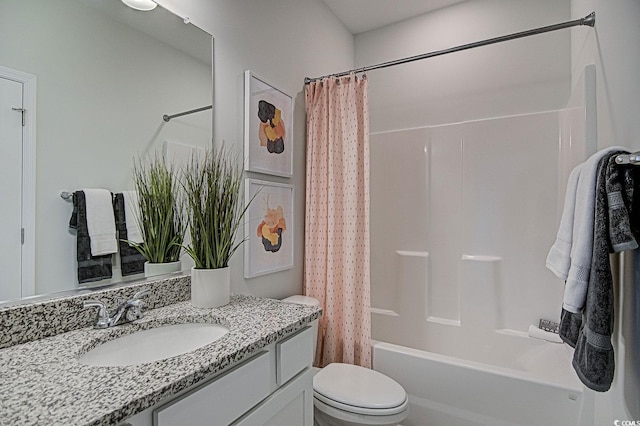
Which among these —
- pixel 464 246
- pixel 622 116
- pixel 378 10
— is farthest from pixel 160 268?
pixel 378 10

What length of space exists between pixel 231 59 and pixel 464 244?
6.52 feet

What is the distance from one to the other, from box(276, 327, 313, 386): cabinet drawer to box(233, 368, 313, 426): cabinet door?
0.04 meters

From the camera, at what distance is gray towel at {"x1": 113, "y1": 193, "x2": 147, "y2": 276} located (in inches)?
44.5

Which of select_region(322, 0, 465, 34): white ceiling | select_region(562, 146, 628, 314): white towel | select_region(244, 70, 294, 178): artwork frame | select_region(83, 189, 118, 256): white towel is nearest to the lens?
select_region(562, 146, 628, 314): white towel

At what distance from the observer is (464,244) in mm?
2352

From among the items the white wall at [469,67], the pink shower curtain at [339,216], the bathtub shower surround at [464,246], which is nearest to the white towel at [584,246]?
the bathtub shower surround at [464,246]

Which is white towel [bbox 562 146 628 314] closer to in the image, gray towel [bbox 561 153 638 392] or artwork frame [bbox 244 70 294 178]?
gray towel [bbox 561 153 638 392]

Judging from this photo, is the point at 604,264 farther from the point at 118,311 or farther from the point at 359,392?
the point at 118,311

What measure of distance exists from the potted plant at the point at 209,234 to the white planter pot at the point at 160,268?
0.12 meters

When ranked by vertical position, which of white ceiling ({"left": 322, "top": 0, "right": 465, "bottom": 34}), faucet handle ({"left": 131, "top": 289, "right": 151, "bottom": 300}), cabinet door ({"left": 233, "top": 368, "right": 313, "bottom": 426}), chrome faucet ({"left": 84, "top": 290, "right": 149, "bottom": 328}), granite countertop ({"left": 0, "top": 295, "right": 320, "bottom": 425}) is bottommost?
cabinet door ({"left": 233, "top": 368, "right": 313, "bottom": 426})

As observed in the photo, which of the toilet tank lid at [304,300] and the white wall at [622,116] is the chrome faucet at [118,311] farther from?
the white wall at [622,116]

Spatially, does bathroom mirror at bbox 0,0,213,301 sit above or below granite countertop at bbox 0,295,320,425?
above

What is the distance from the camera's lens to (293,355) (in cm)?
107

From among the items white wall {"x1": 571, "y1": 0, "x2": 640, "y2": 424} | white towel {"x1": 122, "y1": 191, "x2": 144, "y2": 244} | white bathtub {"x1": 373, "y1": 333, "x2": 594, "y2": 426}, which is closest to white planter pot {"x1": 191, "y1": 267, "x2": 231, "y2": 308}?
white towel {"x1": 122, "y1": 191, "x2": 144, "y2": 244}
